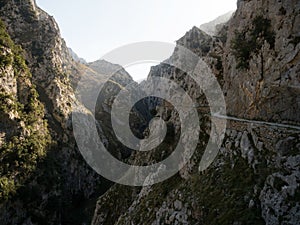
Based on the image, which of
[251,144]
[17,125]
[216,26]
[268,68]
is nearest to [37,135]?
[17,125]

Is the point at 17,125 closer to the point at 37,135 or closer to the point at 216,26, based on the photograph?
the point at 37,135

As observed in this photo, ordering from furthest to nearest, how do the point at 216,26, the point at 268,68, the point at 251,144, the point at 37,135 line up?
the point at 216,26 → the point at 37,135 → the point at 268,68 → the point at 251,144

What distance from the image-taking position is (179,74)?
62812 mm

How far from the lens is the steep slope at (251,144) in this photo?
72.3 feet

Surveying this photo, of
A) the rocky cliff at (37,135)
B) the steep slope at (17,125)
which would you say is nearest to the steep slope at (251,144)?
the rocky cliff at (37,135)

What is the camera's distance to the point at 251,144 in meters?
28.2

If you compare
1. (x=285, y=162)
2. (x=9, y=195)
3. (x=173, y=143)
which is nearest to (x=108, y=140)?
(x=9, y=195)

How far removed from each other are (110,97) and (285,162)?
152198mm

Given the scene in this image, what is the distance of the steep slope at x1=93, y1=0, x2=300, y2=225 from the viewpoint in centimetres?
2205

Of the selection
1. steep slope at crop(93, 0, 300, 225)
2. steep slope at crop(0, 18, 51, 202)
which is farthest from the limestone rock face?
steep slope at crop(0, 18, 51, 202)

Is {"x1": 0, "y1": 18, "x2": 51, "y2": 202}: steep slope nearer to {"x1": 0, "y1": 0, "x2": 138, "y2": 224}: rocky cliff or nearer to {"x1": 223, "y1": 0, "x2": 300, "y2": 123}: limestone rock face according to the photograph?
{"x1": 0, "y1": 0, "x2": 138, "y2": 224}: rocky cliff

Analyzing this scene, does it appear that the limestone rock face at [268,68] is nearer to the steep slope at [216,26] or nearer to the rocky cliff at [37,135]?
the steep slope at [216,26]

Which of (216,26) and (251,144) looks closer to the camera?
(251,144)

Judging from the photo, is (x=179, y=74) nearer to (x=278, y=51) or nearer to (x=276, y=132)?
(x=278, y=51)
